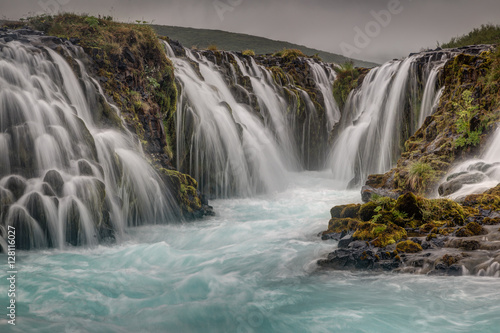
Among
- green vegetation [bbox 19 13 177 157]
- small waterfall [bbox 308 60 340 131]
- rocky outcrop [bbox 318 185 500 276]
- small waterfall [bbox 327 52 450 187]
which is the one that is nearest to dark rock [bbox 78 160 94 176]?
green vegetation [bbox 19 13 177 157]

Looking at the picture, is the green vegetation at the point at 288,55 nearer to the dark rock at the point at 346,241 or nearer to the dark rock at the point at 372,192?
the dark rock at the point at 372,192

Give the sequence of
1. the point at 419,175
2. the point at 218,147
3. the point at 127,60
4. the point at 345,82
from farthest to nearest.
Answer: the point at 345,82 < the point at 218,147 < the point at 127,60 < the point at 419,175

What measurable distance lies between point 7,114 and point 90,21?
610cm

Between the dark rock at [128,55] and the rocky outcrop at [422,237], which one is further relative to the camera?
the dark rock at [128,55]

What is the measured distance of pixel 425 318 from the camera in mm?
5281

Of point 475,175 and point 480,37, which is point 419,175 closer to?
point 475,175

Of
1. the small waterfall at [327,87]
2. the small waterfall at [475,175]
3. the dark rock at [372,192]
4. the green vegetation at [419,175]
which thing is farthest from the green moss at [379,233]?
the small waterfall at [327,87]

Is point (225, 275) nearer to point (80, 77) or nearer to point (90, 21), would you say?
point (80, 77)

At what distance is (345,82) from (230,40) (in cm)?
3245

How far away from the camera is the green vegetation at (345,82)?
880 inches

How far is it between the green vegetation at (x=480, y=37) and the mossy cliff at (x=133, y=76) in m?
20.4

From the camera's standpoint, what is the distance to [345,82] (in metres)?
22.6

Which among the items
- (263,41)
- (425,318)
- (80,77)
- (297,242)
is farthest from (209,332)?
(263,41)

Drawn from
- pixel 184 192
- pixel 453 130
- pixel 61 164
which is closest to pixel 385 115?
pixel 453 130
